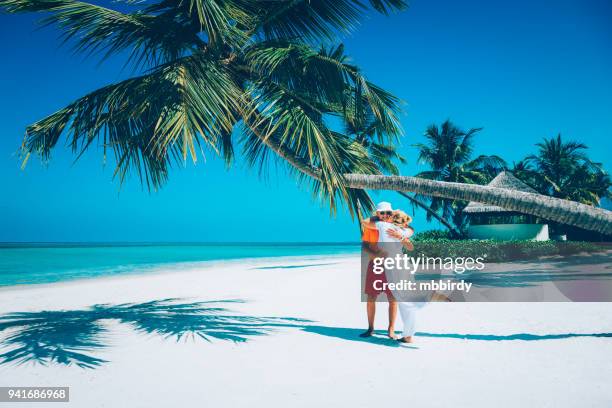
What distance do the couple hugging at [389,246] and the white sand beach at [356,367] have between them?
12.8 inches

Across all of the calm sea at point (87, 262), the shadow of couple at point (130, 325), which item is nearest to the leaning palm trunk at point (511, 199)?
the shadow of couple at point (130, 325)

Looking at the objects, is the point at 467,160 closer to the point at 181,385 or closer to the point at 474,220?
the point at 474,220

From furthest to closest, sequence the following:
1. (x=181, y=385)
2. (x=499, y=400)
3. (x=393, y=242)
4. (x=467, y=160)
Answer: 1. (x=467, y=160)
2. (x=393, y=242)
3. (x=181, y=385)
4. (x=499, y=400)

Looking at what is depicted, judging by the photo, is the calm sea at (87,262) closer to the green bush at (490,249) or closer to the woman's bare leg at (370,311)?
the green bush at (490,249)

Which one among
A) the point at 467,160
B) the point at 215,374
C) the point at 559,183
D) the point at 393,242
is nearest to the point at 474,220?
the point at 467,160

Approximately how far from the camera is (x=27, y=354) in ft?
15.6

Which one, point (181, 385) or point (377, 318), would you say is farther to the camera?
point (377, 318)

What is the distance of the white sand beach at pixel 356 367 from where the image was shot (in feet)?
10.5

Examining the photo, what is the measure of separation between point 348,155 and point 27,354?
184 inches

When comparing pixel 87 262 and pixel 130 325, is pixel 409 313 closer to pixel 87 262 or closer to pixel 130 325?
pixel 130 325

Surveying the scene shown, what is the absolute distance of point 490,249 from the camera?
1583cm

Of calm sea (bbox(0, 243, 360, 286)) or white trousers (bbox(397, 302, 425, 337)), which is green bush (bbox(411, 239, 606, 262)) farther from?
calm sea (bbox(0, 243, 360, 286))

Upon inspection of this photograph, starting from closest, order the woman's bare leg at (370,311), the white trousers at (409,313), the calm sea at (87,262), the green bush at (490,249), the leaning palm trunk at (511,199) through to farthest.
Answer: the leaning palm trunk at (511,199)
the white trousers at (409,313)
the woman's bare leg at (370,311)
the green bush at (490,249)
the calm sea at (87,262)

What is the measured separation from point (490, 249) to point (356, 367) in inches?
539
